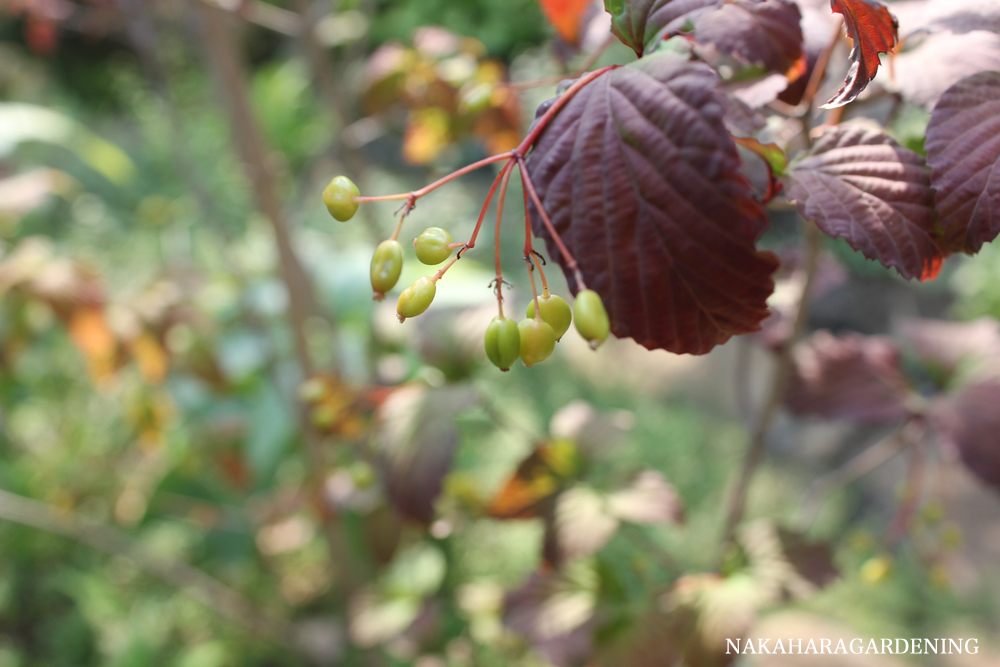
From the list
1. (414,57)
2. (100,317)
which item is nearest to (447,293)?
(414,57)

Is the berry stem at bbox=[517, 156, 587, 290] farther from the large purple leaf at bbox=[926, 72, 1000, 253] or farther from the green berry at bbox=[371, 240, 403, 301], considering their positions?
the large purple leaf at bbox=[926, 72, 1000, 253]

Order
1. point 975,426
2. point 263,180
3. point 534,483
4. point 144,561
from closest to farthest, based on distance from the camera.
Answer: point 975,426, point 534,483, point 263,180, point 144,561

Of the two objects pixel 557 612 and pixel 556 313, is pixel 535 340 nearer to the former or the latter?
pixel 556 313

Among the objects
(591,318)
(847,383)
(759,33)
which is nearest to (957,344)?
(847,383)

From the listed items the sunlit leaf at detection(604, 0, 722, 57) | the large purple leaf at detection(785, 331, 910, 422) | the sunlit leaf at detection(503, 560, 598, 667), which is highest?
the sunlit leaf at detection(604, 0, 722, 57)

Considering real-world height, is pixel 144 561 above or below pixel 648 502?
below

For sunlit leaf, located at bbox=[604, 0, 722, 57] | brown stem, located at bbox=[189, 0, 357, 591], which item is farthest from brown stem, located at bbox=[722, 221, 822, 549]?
brown stem, located at bbox=[189, 0, 357, 591]

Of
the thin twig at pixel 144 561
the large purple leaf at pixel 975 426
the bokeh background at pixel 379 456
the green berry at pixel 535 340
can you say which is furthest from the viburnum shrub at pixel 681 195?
the thin twig at pixel 144 561
